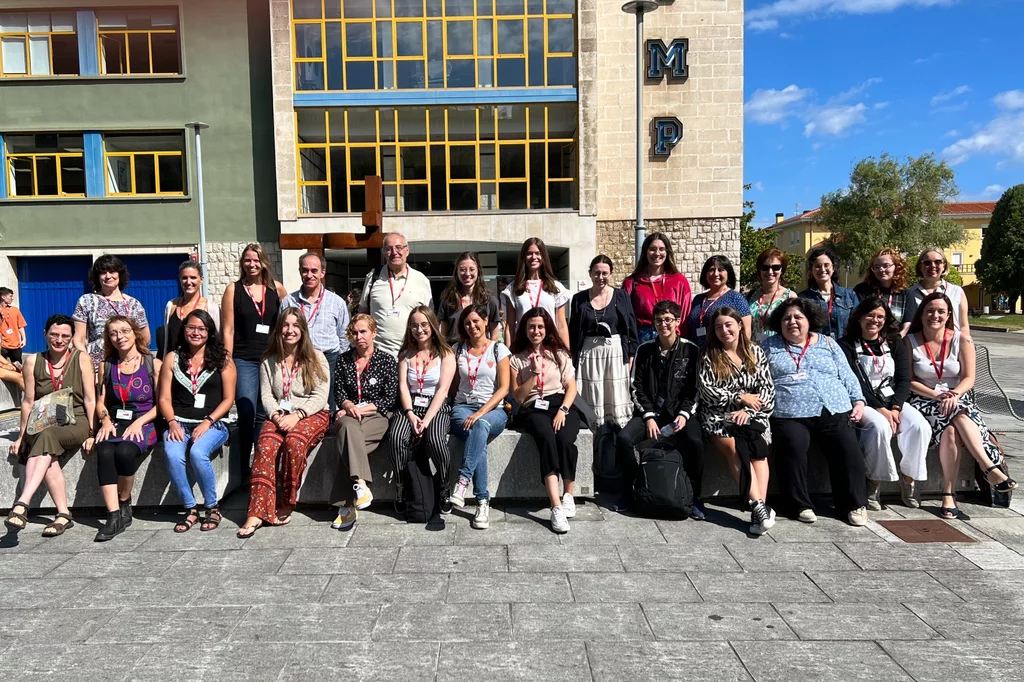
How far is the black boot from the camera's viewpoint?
4.86 m

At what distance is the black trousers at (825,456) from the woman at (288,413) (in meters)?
3.49

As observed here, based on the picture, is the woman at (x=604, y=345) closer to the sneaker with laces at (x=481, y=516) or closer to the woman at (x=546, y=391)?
the woman at (x=546, y=391)

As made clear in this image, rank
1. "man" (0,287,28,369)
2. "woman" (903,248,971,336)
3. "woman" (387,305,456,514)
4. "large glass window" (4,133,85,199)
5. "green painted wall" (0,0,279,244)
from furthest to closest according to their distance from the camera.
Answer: "large glass window" (4,133,85,199)
"green painted wall" (0,0,279,244)
"man" (0,287,28,369)
"woman" (903,248,971,336)
"woman" (387,305,456,514)

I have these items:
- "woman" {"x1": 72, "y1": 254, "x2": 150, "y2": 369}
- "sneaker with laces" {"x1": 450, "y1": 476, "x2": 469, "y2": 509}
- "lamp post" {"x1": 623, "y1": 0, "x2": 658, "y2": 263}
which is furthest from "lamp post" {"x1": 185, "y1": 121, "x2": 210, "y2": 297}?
"sneaker with laces" {"x1": 450, "y1": 476, "x2": 469, "y2": 509}

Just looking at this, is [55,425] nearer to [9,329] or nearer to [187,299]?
[187,299]

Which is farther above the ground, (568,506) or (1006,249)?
(1006,249)

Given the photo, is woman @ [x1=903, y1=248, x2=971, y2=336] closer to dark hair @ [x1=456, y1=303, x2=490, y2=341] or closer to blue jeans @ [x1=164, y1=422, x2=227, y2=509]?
dark hair @ [x1=456, y1=303, x2=490, y2=341]

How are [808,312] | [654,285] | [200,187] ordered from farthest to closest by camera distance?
[200,187]
[654,285]
[808,312]

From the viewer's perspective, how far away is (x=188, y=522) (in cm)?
508

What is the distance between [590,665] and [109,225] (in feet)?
66.5

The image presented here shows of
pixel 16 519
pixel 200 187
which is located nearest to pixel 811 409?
pixel 16 519

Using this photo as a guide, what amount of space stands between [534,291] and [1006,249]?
2549 inches

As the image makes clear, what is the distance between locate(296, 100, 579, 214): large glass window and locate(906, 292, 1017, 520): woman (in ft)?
46.7

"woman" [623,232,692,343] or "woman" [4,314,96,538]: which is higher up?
"woman" [623,232,692,343]
